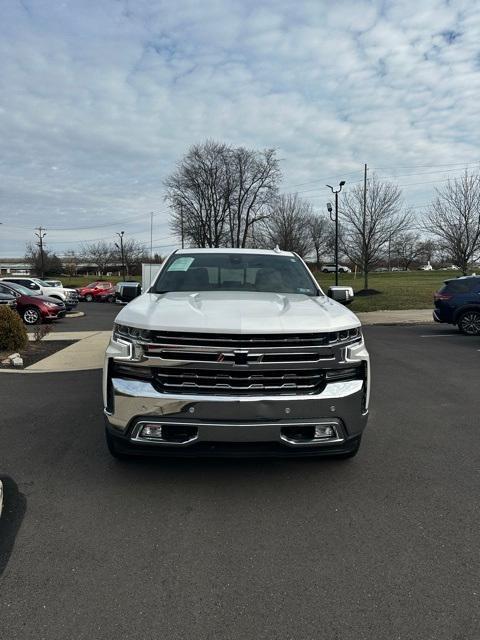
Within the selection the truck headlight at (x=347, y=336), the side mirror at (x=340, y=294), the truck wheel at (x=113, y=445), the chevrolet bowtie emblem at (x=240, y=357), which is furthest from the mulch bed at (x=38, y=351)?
the truck headlight at (x=347, y=336)

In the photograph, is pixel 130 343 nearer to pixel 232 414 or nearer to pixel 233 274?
pixel 232 414

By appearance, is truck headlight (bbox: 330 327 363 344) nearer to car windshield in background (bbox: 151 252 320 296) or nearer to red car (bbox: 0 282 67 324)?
car windshield in background (bbox: 151 252 320 296)

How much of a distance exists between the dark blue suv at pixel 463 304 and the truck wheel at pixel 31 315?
44.6 feet

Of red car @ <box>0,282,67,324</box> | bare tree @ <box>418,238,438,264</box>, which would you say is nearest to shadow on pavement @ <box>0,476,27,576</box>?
red car @ <box>0,282,67,324</box>

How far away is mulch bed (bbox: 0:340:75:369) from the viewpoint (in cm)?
928

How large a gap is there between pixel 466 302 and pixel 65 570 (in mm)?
13358

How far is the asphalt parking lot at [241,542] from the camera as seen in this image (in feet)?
7.25

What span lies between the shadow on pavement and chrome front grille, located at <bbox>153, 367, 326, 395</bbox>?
122 centimetres

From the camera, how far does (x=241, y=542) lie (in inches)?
112

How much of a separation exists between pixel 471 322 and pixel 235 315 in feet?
40.2

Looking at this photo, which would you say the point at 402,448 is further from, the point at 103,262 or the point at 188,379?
the point at 103,262

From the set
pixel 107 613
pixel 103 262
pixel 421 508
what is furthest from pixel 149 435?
pixel 103 262

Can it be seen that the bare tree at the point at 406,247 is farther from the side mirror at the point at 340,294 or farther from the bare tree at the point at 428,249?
the side mirror at the point at 340,294

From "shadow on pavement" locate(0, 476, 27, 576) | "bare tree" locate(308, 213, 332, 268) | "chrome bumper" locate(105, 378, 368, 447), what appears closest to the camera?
"shadow on pavement" locate(0, 476, 27, 576)
